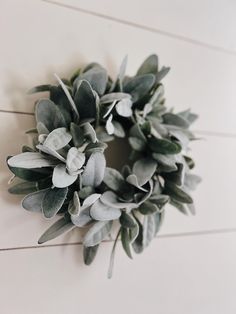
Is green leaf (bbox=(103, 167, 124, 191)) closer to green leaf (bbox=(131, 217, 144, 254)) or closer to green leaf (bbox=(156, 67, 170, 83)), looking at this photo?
green leaf (bbox=(131, 217, 144, 254))

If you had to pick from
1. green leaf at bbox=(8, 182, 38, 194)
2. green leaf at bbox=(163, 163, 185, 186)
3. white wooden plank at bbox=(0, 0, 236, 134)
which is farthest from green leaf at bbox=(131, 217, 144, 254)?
white wooden plank at bbox=(0, 0, 236, 134)

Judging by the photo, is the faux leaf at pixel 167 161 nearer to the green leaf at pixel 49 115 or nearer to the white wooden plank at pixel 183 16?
the green leaf at pixel 49 115

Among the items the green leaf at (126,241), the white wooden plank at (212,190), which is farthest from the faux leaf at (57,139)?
the white wooden plank at (212,190)

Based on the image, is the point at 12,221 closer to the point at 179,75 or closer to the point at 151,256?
the point at 151,256

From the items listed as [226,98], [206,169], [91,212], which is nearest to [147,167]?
[91,212]

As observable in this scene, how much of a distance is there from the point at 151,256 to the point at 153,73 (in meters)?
0.37

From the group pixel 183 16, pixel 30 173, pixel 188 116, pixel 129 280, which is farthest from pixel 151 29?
pixel 129 280

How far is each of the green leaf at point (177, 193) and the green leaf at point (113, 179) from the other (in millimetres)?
97

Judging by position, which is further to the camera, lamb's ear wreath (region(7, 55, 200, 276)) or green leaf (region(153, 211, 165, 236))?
green leaf (region(153, 211, 165, 236))

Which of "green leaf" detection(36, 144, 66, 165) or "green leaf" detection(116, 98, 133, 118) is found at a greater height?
"green leaf" detection(116, 98, 133, 118)

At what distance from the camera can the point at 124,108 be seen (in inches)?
25.5

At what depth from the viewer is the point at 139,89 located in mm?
674

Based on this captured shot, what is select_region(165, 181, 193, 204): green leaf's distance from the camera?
0.68 meters

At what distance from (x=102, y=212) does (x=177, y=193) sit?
16 cm
